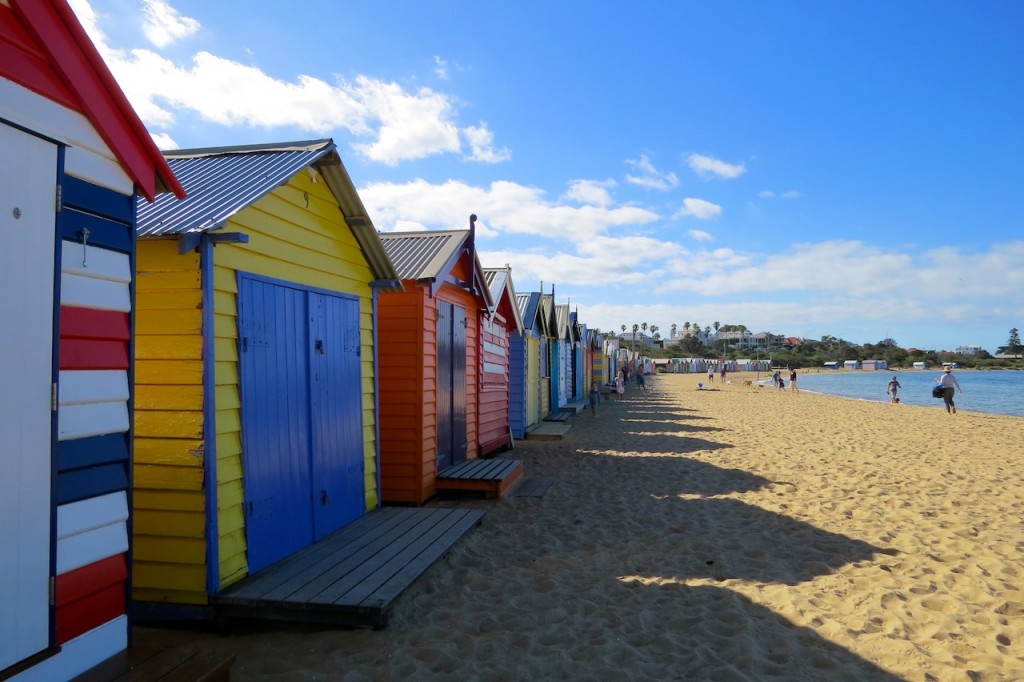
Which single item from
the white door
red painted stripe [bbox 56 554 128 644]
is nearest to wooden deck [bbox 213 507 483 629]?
red painted stripe [bbox 56 554 128 644]

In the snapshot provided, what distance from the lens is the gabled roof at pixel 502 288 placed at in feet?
38.7

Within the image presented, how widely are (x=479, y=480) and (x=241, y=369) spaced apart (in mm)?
4373

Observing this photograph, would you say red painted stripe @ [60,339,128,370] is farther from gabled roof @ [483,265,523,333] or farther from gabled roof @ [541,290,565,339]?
gabled roof @ [541,290,565,339]

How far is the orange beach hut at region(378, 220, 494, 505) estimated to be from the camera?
785 centimetres

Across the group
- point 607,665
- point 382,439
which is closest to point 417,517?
point 382,439

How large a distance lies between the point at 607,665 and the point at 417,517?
10.3 feet

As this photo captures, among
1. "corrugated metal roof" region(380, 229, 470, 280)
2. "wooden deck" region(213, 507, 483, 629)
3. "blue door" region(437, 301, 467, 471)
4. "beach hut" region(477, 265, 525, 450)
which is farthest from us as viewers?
"beach hut" region(477, 265, 525, 450)

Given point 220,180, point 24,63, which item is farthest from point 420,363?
point 24,63

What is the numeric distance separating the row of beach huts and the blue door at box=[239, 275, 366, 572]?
0.07 feet

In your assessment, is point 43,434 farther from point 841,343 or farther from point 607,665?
point 841,343

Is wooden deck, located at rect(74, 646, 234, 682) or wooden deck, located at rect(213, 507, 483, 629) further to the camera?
wooden deck, located at rect(213, 507, 483, 629)

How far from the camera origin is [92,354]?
9.99ft

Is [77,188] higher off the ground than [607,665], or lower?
higher

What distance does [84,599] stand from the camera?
2.97 meters
